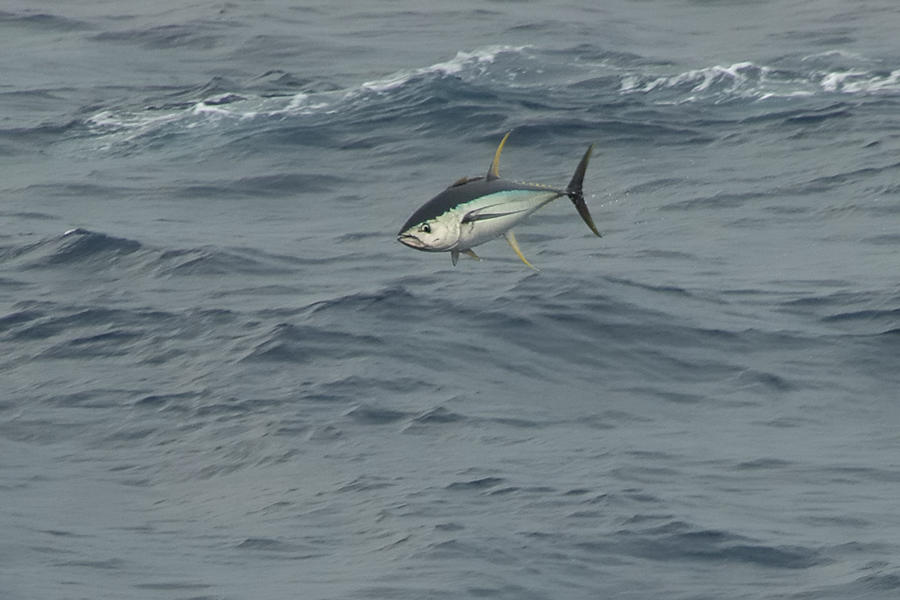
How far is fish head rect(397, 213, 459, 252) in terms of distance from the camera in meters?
12.7

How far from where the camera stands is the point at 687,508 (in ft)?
56.5

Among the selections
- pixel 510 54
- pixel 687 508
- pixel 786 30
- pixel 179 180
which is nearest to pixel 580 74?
pixel 510 54

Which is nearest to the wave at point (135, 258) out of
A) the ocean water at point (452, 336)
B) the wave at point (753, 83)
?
the ocean water at point (452, 336)

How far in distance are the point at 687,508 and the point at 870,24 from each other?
93.9ft

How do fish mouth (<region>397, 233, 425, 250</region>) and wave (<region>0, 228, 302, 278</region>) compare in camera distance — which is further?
wave (<region>0, 228, 302, 278</region>)

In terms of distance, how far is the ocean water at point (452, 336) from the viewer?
1658 cm

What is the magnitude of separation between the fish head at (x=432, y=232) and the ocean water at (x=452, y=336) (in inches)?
155

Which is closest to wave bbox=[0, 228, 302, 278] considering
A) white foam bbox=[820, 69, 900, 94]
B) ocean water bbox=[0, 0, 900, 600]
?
ocean water bbox=[0, 0, 900, 600]

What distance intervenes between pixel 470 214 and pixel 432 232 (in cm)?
29

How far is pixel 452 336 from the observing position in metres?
22.7

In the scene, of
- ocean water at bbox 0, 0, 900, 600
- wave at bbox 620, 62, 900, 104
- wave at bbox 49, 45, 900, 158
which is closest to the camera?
ocean water at bbox 0, 0, 900, 600

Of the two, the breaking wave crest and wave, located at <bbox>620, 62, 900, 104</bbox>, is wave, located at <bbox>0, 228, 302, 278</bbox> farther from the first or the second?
wave, located at <bbox>620, 62, 900, 104</bbox>

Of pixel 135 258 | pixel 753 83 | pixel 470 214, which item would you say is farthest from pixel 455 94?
pixel 470 214

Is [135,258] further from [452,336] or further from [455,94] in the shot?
[455,94]
